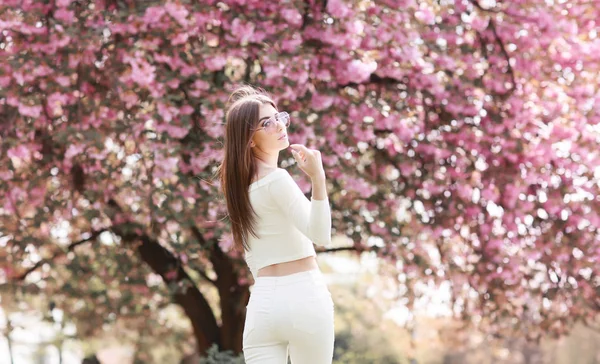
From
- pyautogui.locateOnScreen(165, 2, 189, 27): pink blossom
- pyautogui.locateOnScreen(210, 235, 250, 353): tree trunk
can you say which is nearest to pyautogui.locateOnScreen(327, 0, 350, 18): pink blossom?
pyautogui.locateOnScreen(165, 2, 189, 27): pink blossom

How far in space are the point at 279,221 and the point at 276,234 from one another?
0.05 m

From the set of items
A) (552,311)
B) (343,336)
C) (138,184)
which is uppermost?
(138,184)

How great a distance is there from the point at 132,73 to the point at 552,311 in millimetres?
5002

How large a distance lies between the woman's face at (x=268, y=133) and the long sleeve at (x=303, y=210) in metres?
0.25

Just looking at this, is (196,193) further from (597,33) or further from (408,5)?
(597,33)

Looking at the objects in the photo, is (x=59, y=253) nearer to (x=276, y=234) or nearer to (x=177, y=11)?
(x=177, y=11)

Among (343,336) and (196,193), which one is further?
(343,336)

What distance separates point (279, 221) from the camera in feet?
13.0

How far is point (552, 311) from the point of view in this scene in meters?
10.2

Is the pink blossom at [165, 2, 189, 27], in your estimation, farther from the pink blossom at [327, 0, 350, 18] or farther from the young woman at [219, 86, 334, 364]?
the young woman at [219, 86, 334, 364]

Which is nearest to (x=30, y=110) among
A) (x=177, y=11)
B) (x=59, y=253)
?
(x=177, y=11)

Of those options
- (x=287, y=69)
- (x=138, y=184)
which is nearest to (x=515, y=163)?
(x=287, y=69)

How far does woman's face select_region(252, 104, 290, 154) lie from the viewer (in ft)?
13.4

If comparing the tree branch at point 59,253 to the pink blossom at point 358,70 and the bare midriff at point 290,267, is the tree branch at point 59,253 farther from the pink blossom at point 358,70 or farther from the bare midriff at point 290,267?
the bare midriff at point 290,267
